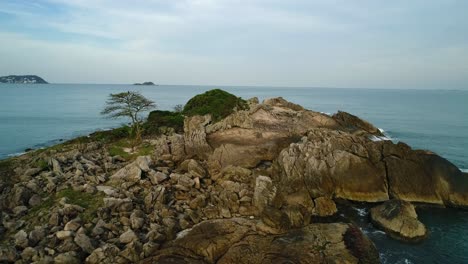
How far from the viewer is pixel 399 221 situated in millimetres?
26359

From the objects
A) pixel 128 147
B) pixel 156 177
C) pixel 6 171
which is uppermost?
pixel 128 147

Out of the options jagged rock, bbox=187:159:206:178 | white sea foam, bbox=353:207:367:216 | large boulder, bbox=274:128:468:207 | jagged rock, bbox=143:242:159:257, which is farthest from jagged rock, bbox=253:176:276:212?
jagged rock, bbox=143:242:159:257

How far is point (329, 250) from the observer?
20594 mm

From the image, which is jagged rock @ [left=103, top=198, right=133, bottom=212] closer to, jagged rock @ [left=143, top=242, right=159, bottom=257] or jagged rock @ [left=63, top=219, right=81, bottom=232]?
jagged rock @ [left=63, top=219, right=81, bottom=232]

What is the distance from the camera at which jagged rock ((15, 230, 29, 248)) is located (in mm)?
21108

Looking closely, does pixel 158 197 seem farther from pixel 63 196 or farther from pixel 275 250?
pixel 275 250

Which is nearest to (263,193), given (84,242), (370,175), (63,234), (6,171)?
(370,175)

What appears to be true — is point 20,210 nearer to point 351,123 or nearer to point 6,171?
point 6,171

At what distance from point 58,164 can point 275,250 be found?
23956mm

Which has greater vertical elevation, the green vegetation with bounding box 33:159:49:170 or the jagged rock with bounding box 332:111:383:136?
the jagged rock with bounding box 332:111:383:136

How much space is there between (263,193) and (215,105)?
1500 inches

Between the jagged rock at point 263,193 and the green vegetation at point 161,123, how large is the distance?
28.0m

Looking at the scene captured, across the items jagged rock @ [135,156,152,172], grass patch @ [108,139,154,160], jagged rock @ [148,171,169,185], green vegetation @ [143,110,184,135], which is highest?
green vegetation @ [143,110,184,135]

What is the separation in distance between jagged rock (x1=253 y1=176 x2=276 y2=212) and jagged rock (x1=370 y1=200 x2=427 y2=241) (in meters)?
8.89
